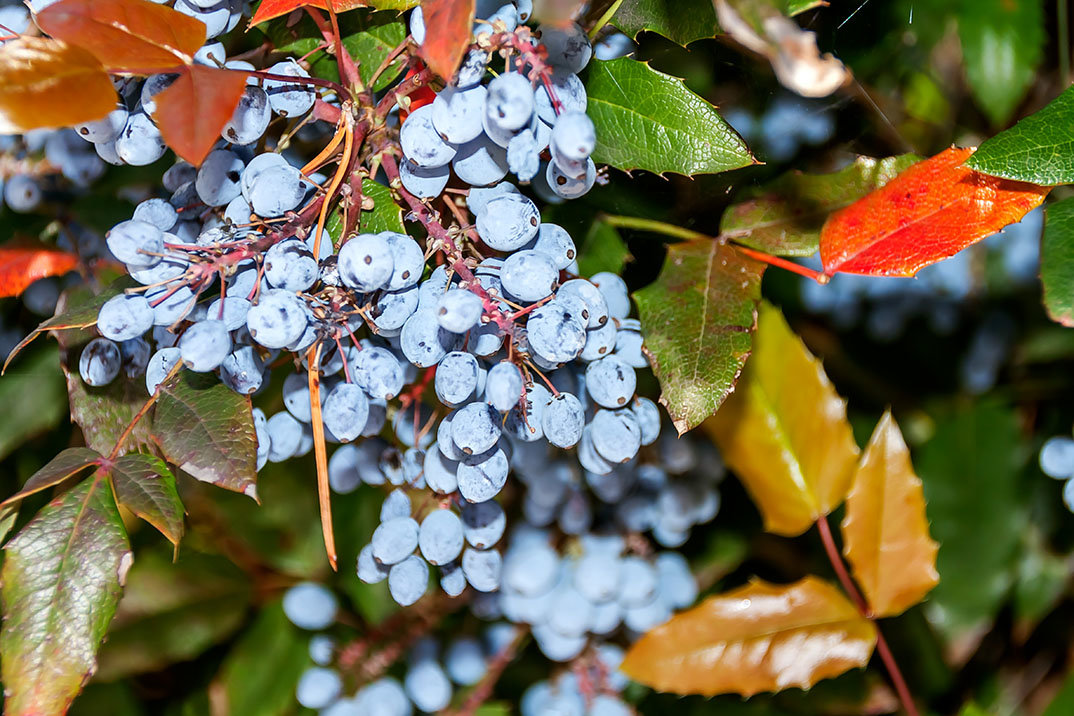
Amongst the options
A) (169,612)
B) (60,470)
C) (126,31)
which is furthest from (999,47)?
(169,612)

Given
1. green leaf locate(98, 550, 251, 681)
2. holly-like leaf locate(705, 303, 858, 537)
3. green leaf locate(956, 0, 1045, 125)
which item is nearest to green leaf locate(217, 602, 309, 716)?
green leaf locate(98, 550, 251, 681)

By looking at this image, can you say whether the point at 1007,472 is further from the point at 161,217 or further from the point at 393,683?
the point at 161,217

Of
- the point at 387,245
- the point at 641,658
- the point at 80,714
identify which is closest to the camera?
the point at 387,245

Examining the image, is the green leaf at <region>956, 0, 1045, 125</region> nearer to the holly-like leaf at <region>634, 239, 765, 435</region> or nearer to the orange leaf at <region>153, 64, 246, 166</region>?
the holly-like leaf at <region>634, 239, 765, 435</region>

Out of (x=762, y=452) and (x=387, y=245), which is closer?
(x=387, y=245)

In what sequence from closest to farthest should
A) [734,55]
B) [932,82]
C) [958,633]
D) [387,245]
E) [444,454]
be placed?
[387,245] → [444,454] → [734,55] → [958,633] → [932,82]

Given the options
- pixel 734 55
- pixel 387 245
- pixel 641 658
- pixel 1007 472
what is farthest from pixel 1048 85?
pixel 387 245

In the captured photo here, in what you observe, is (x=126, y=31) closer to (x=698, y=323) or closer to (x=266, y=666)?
(x=698, y=323)
